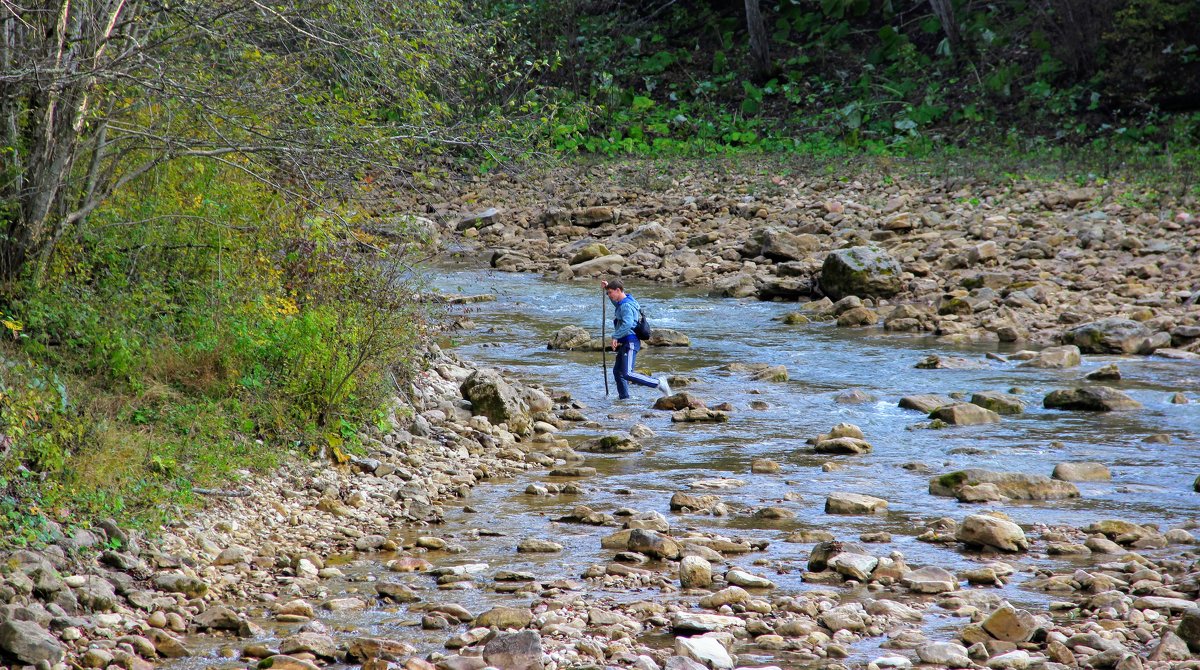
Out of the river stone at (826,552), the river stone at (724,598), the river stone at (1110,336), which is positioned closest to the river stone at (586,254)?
the river stone at (1110,336)

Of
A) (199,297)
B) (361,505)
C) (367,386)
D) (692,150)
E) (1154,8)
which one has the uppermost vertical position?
(1154,8)

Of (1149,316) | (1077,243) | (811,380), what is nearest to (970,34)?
(1077,243)

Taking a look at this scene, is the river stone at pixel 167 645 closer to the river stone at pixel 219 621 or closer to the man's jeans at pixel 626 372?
the river stone at pixel 219 621

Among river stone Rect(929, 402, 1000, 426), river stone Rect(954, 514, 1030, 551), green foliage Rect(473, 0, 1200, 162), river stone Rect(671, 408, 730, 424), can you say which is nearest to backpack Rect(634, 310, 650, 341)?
river stone Rect(671, 408, 730, 424)

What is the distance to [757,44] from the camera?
109 feet

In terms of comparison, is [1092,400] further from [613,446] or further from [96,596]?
[96,596]

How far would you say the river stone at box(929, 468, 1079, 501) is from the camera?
7.92m

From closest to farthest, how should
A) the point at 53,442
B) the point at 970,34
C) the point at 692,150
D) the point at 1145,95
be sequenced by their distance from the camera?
the point at 53,442 → the point at 1145,95 → the point at 692,150 → the point at 970,34

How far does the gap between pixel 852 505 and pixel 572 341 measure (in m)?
7.25

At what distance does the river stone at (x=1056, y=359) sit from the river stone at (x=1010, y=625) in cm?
827

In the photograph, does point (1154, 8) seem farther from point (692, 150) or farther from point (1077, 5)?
point (692, 150)

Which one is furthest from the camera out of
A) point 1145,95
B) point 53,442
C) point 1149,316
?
point 1145,95

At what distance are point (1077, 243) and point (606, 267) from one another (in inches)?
293

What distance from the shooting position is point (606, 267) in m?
19.9
